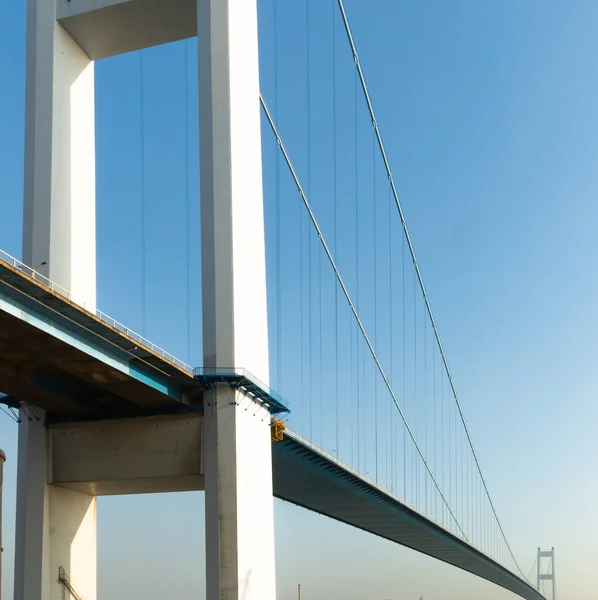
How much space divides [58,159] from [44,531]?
8.64 m

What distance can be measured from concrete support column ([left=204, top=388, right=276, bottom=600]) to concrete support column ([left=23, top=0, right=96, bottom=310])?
4.22 m

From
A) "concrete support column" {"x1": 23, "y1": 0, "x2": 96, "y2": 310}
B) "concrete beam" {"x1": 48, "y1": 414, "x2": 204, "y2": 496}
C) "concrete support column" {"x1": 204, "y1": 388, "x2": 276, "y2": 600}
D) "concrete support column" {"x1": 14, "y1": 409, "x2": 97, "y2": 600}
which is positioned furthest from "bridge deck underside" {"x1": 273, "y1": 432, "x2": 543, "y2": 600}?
"concrete support column" {"x1": 23, "y1": 0, "x2": 96, "y2": 310}

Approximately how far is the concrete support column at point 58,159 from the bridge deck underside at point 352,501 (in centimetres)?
822

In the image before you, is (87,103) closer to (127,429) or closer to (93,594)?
(127,429)

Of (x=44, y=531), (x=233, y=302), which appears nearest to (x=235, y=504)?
(x=233, y=302)

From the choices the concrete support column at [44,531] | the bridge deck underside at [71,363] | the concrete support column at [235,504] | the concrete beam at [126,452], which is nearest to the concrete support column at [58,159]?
the bridge deck underside at [71,363]

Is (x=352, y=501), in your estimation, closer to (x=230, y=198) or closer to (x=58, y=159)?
(x=230, y=198)

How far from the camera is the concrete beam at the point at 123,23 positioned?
2675 centimetres

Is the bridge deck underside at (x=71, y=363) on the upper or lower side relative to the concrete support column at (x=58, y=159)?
lower

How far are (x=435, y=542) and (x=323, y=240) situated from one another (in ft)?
87.2

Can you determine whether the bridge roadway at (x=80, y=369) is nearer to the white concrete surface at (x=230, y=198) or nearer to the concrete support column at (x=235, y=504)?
the concrete support column at (x=235, y=504)

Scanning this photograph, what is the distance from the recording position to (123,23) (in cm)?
2725

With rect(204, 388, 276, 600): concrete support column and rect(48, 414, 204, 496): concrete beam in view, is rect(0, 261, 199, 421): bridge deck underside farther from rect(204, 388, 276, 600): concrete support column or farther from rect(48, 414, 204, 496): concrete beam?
rect(204, 388, 276, 600): concrete support column

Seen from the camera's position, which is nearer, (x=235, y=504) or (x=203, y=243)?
(x=235, y=504)
